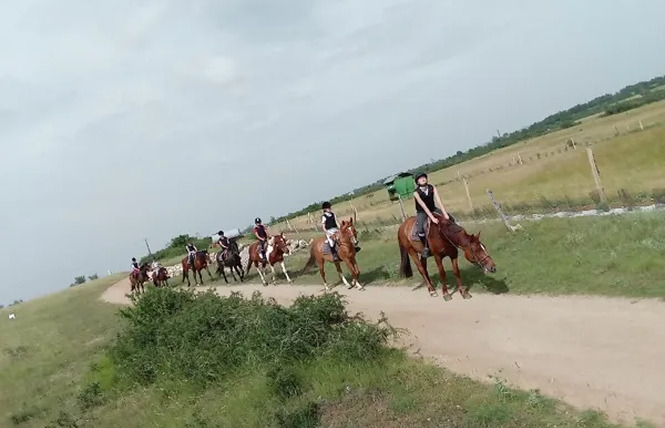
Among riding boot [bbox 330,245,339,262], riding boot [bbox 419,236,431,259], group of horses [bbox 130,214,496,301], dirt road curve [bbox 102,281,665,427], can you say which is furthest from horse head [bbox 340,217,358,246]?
dirt road curve [bbox 102,281,665,427]

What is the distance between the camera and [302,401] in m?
10.0

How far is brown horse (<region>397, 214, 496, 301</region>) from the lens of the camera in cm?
1224

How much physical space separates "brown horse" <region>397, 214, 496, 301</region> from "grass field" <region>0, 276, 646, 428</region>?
2.78 metres

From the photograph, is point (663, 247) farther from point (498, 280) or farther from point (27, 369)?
point (27, 369)

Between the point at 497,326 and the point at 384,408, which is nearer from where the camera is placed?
the point at 384,408

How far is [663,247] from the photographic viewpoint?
464 inches

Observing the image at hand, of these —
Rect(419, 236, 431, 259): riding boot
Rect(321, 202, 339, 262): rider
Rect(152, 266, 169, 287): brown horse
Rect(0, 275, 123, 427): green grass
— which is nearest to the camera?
Rect(419, 236, 431, 259): riding boot

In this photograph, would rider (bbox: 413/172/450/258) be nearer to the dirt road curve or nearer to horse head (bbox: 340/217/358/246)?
the dirt road curve

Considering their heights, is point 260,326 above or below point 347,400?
above

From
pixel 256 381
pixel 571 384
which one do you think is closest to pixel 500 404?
pixel 571 384

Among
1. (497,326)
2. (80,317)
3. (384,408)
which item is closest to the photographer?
(384,408)

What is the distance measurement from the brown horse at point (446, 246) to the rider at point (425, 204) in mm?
192

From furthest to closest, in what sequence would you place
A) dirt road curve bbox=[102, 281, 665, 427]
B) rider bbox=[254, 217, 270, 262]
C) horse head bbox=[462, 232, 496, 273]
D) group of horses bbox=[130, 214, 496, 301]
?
1. rider bbox=[254, 217, 270, 262]
2. group of horses bbox=[130, 214, 496, 301]
3. horse head bbox=[462, 232, 496, 273]
4. dirt road curve bbox=[102, 281, 665, 427]

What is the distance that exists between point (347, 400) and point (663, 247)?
6623 mm
